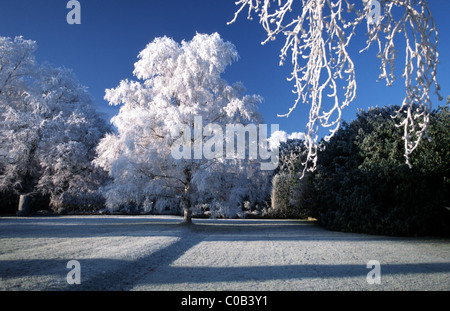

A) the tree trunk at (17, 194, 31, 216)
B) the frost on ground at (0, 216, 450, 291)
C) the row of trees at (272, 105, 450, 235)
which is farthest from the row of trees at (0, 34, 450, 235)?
the tree trunk at (17, 194, 31, 216)

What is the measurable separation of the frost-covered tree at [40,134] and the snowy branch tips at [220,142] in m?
11.2

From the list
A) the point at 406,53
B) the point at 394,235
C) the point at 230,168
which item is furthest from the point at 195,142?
the point at 406,53

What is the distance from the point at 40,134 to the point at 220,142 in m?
14.7

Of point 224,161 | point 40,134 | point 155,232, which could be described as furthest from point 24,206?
point 224,161

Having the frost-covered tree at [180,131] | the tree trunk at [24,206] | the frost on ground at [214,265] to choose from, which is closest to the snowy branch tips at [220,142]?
the frost-covered tree at [180,131]

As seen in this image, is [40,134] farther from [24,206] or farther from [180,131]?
[180,131]

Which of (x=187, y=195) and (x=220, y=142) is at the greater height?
(x=220, y=142)

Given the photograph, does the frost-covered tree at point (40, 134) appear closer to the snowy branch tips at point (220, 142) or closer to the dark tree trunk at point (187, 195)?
the dark tree trunk at point (187, 195)

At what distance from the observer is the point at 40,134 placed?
64.8 feet

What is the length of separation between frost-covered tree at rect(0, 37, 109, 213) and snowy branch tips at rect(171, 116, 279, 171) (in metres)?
11.2

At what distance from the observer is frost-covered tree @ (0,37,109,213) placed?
1908cm

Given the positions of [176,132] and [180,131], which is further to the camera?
[180,131]

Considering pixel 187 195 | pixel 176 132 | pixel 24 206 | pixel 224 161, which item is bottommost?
pixel 24 206
